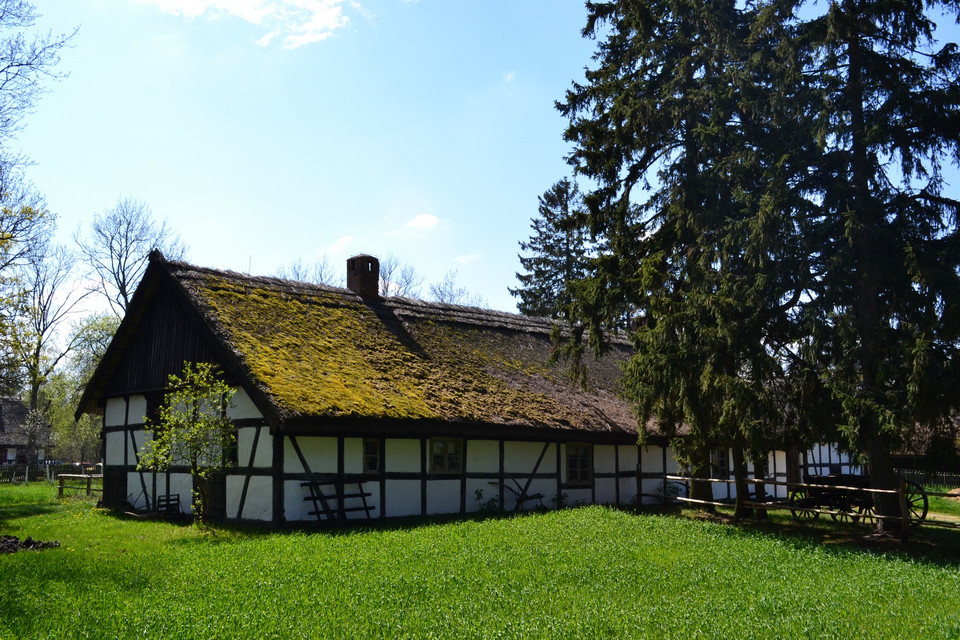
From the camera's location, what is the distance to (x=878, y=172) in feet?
49.2

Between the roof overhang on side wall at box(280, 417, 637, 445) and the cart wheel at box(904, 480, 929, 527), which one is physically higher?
the roof overhang on side wall at box(280, 417, 637, 445)

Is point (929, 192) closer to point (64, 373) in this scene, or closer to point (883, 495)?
point (883, 495)

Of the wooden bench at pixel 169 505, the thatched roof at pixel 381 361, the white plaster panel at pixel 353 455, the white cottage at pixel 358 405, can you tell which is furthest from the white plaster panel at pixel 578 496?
the wooden bench at pixel 169 505

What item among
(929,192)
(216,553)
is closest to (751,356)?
(929,192)

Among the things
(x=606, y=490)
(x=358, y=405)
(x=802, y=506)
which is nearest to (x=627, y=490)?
(x=606, y=490)

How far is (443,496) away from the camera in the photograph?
1823cm

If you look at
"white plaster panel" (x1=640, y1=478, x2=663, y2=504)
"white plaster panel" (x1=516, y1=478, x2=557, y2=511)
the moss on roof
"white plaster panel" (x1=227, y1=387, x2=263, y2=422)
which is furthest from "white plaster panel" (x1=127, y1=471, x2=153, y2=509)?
"white plaster panel" (x1=640, y1=478, x2=663, y2=504)

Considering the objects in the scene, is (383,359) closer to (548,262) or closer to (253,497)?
(253,497)

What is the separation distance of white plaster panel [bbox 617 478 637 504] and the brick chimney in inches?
373

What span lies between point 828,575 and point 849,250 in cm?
662

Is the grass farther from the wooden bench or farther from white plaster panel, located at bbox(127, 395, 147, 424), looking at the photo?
white plaster panel, located at bbox(127, 395, 147, 424)

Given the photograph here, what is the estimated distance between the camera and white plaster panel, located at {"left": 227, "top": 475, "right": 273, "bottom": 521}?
15898 mm

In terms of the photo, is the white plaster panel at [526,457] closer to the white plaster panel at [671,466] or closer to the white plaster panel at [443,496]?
the white plaster panel at [443,496]

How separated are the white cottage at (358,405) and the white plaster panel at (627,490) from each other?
2.1 inches
